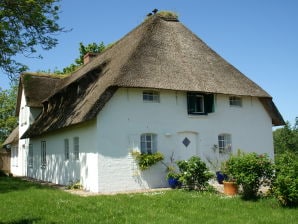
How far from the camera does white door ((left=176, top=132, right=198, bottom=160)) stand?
54.9ft

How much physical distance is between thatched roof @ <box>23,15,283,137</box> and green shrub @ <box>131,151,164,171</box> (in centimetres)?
261

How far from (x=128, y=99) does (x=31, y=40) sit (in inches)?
260

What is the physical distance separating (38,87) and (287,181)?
20.7 meters

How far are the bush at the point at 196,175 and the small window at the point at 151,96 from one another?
145 inches

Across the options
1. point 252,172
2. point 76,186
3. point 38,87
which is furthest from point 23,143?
point 252,172

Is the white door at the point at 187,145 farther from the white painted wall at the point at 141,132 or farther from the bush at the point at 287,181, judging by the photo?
the bush at the point at 287,181

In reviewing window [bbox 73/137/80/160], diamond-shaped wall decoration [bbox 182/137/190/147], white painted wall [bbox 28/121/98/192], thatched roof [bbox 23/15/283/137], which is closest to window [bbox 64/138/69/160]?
white painted wall [bbox 28/121/98/192]

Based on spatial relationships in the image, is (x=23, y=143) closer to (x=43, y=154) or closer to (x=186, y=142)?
(x=43, y=154)

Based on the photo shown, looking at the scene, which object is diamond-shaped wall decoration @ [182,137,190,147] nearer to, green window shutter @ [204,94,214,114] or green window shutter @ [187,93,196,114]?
green window shutter @ [187,93,196,114]

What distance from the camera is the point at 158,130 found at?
640 inches

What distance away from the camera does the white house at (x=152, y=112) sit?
15.3 metres

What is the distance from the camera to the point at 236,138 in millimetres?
18297

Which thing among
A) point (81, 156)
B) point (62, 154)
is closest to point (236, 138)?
point (81, 156)

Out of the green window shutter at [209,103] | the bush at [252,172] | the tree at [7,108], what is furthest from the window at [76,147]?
the tree at [7,108]
